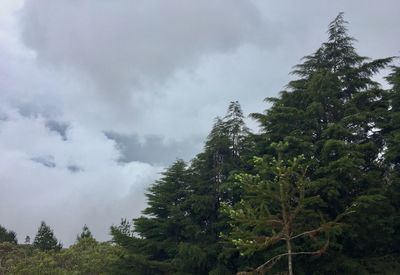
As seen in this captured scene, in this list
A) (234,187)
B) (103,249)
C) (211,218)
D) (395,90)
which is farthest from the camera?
(103,249)

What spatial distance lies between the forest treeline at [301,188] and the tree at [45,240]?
154 feet

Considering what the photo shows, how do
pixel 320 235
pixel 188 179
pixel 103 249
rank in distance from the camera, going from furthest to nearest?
1. pixel 103 249
2. pixel 188 179
3. pixel 320 235

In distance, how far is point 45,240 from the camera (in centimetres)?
7462

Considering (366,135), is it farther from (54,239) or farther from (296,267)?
(54,239)

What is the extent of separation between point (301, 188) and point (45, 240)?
224 ft

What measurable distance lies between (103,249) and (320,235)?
36.4 metres

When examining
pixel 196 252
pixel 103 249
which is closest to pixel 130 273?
pixel 196 252

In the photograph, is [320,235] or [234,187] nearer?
[320,235]

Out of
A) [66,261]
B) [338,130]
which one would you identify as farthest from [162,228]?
[66,261]

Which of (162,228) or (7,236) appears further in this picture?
(7,236)

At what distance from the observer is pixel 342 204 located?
2183 centimetres

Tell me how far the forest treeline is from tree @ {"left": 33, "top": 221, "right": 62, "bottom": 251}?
47.0m

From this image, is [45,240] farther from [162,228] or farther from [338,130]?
[338,130]

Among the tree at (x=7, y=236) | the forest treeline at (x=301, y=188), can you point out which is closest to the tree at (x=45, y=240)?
the tree at (x=7, y=236)
